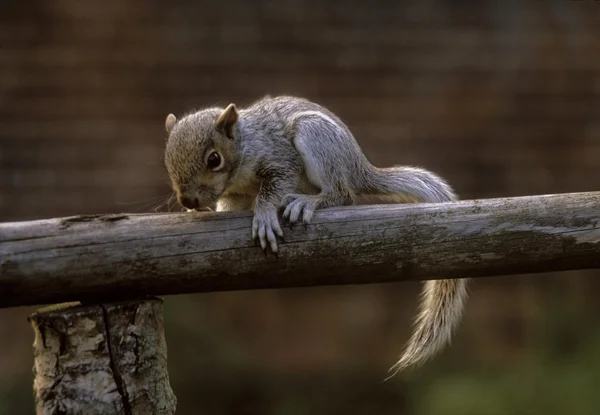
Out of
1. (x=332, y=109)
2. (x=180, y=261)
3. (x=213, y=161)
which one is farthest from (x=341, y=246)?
(x=332, y=109)

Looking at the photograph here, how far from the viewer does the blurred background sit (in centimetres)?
429

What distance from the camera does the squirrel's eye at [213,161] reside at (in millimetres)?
2245

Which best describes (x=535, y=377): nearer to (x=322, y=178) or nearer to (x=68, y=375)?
(x=322, y=178)

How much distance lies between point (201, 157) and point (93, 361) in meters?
0.63

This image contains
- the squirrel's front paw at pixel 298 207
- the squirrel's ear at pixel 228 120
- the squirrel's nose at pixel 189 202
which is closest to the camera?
the squirrel's front paw at pixel 298 207

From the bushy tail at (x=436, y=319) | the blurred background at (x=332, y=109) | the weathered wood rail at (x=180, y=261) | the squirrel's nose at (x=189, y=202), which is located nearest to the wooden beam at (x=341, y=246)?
the weathered wood rail at (x=180, y=261)

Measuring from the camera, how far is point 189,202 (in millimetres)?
2176

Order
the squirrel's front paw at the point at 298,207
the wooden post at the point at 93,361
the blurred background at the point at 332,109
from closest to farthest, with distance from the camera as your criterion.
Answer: the wooden post at the point at 93,361 < the squirrel's front paw at the point at 298,207 < the blurred background at the point at 332,109

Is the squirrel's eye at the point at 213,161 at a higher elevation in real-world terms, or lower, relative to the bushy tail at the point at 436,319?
higher

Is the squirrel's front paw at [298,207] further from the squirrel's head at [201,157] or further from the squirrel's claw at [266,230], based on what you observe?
the squirrel's head at [201,157]

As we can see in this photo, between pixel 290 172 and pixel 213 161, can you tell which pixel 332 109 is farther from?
pixel 213 161

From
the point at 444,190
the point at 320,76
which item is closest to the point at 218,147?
the point at 444,190

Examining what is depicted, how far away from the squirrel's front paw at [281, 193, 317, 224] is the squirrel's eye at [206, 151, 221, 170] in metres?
0.20

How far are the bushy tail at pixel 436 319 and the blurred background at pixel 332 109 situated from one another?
6.46 ft
